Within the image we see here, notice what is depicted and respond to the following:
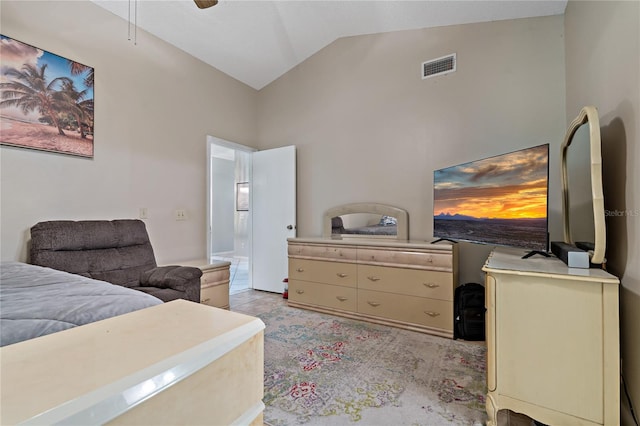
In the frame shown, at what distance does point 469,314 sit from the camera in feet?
8.23

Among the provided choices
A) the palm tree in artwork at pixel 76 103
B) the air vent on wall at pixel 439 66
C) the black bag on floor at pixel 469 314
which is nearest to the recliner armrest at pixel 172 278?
the palm tree in artwork at pixel 76 103

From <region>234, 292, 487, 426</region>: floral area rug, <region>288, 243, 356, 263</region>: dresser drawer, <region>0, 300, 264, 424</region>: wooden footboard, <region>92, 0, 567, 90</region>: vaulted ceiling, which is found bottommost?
<region>234, 292, 487, 426</region>: floral area rug

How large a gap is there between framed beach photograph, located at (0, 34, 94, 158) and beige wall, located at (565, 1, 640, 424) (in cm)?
362

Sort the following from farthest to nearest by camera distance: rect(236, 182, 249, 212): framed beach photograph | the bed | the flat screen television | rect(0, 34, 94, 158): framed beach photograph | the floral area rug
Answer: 1. rect(236, 182, 249, 212): framed beach photograph
2. rect(0, 34, 94, 158): framed beach photograph
3. the flat screen television
4. the floral area rug
5. the bed

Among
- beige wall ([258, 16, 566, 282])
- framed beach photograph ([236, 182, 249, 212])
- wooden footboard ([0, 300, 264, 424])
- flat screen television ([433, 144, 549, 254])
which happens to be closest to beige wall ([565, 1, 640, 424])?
flat screen television ([433, 144, 549, 254])

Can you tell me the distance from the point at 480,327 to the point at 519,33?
8.76 ft

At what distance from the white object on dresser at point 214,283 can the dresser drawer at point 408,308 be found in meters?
1.42

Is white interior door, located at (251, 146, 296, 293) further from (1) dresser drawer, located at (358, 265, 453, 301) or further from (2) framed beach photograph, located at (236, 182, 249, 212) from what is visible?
(2) framed beach photograph, located at (236, 182, 249, 212)

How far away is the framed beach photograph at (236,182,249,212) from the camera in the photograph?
6926 millimetres

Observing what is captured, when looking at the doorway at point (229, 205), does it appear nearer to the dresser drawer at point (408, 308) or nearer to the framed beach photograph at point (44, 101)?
the framed beach photograph at point (44, 101)

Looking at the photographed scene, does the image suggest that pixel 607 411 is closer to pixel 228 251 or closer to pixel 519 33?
pixel 519 33

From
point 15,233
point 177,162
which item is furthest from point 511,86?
point 15,233

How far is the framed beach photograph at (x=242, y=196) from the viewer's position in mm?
6926

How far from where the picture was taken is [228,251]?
7.47 meters
